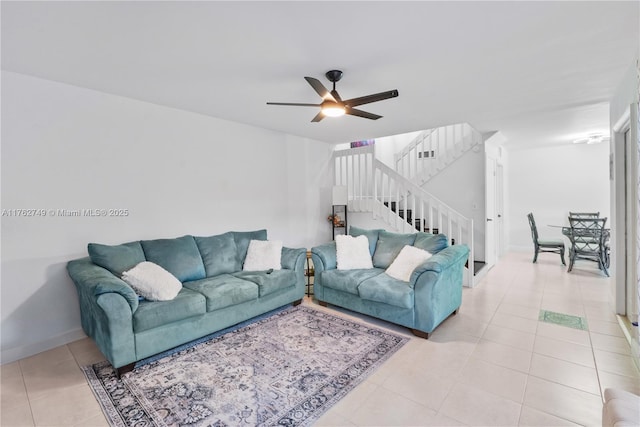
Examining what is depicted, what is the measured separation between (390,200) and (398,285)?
256 cm

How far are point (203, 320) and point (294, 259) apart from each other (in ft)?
4.21

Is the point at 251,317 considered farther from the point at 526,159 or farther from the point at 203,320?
the point at 526,159

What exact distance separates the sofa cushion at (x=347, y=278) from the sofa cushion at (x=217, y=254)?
3.77 ft

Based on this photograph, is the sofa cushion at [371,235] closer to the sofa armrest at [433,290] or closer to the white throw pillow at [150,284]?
the sofa armrest at [433,290]

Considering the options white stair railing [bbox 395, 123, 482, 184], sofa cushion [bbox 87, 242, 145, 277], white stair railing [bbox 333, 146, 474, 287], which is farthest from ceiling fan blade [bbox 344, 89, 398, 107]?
white stair railing [bbox 395, 123, 482, 184]

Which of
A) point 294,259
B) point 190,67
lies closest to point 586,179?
point 294,259

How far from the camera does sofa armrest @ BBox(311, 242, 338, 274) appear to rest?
377 cm

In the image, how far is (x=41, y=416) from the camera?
6.38 ft

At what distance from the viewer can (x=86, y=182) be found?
9.98 ft

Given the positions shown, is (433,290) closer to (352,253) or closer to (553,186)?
(352,253)

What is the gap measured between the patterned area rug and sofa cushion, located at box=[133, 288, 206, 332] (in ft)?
1.14

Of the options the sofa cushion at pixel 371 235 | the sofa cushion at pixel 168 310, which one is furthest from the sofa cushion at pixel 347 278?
the sofa cushion at pixel 168 310

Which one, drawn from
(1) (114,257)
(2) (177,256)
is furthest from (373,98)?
(1) (114,257)

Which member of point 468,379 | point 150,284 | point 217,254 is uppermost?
point 217,254
